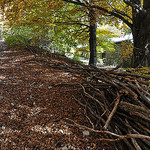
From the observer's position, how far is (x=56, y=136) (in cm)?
142

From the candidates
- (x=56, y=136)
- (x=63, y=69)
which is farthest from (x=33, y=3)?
(x=56, y=136)

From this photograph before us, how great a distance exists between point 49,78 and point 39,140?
1.93 metres

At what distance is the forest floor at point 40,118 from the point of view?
4.35ft

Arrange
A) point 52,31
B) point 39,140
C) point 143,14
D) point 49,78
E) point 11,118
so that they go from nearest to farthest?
1. point 39,140
2. point 11,118
3. point 49,78
4. point 143,14
5. point 52,31

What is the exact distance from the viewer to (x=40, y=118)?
1713 mm

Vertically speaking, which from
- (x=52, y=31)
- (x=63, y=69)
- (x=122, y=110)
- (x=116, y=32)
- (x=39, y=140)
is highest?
(x=116, y=32)

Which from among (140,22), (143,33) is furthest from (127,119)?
(140,22)

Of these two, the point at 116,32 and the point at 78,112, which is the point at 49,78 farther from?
the point at 116,32

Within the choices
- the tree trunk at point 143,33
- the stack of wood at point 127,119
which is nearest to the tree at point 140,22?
the tree trunk at point 143,33

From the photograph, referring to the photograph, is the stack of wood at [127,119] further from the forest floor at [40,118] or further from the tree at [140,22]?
the tree at [140,22]

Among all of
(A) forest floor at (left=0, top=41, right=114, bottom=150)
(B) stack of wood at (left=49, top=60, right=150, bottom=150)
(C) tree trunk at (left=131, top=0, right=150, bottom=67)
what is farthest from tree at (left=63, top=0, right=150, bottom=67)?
(A) forest floor at (left=0, top=41, right=114, bottom=150)

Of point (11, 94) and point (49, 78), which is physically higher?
point (49, 78)

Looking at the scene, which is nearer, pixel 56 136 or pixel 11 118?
pixel 56 136

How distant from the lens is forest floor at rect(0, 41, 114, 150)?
1.33m
